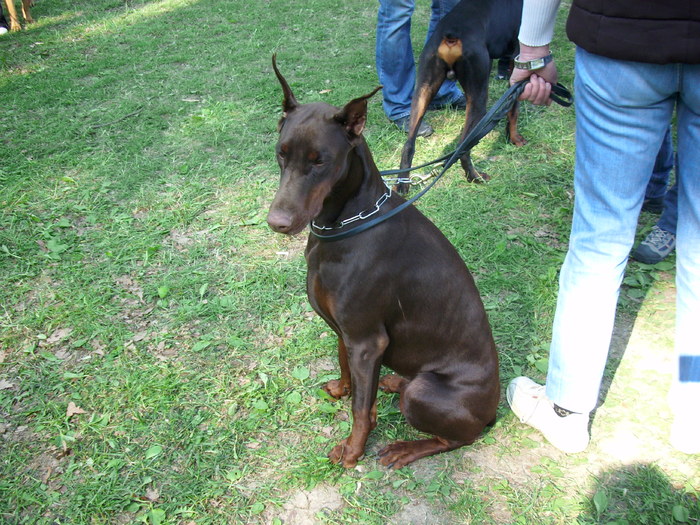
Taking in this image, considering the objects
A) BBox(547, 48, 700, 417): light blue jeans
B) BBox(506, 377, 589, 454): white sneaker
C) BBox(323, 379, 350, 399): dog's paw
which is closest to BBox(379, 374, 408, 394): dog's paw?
BBox(323, 379, 350, 399): dog's paw

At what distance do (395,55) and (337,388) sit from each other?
3392 mm

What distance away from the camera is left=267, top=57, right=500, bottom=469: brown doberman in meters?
2.33

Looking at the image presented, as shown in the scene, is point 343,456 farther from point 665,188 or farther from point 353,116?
point 665,188

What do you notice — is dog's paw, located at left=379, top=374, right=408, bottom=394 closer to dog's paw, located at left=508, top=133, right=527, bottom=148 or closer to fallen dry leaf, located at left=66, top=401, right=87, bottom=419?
fallen dry leaf, located at left=66, top=401, right=87, bottom=419

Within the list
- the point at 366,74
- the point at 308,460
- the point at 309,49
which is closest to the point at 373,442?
the point at 308,460

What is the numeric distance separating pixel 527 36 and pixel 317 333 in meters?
1.93

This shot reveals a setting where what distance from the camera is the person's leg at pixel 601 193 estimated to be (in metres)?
1.86

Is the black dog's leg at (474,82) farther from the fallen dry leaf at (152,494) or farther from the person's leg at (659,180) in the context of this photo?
the fallen dry leaf at (152,494)

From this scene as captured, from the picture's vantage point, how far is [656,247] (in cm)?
375

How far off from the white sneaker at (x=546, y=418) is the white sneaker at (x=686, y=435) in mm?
369

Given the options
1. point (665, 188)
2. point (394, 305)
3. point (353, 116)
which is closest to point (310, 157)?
point (353, 116)

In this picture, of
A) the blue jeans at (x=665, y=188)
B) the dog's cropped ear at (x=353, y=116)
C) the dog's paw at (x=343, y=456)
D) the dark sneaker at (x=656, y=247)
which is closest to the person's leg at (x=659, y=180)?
the blue jeans at (x=665, y=188)

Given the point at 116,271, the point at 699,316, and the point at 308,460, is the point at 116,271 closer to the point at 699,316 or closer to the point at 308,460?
the point at 308,460

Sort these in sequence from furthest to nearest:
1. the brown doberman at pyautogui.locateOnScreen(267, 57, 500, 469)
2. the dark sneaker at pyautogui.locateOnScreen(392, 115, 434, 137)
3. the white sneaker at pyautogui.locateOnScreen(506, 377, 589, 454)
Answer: the dark sneaker at pyautogui.locateOnScreen(392, 115, 434, 137) → the white sneaker at pyautogui.locateOnScreen(506, 377, 589, 454) → the brown doberman at pyautogui.locateOnScreen(267, 57, 500, 469)
